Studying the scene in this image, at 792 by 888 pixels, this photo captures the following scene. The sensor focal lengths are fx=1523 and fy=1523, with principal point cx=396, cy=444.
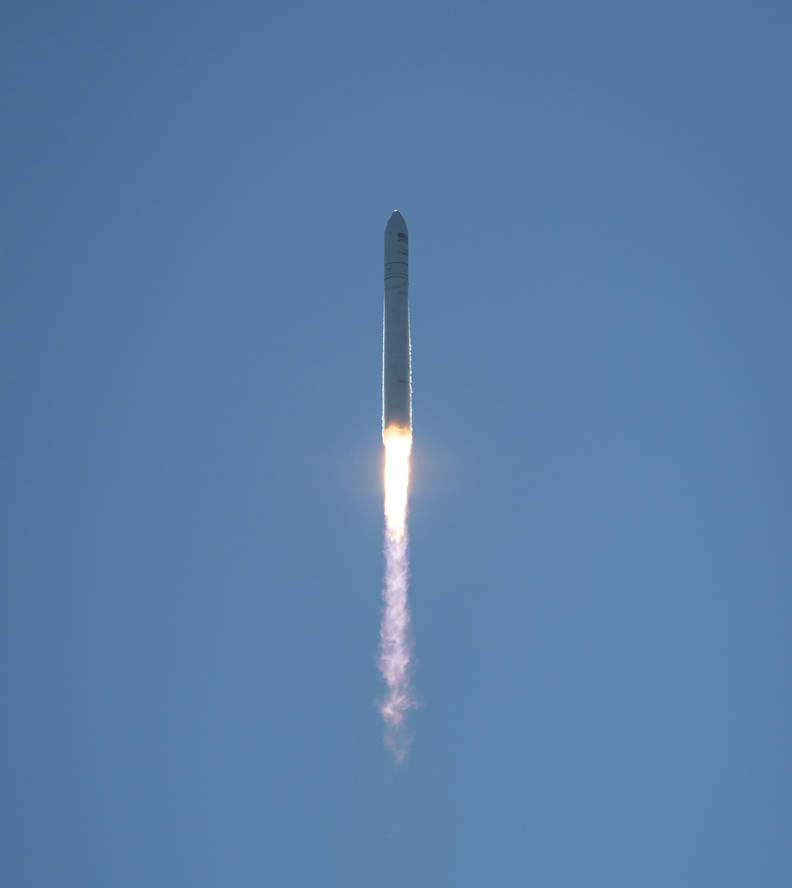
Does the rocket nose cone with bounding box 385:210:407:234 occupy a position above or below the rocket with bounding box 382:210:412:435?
above

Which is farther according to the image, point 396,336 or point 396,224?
point 396,224

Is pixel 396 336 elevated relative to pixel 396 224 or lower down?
lower down

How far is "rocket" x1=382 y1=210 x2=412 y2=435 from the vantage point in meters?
94.4

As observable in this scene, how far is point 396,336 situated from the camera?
318 feet

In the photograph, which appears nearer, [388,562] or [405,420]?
[405,420]

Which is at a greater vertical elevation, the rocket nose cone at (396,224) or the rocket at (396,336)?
the rocket nose cone at (396,224)

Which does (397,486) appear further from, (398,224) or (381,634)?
(398,224)

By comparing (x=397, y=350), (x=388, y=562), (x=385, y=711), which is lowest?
(x=385, y=711)

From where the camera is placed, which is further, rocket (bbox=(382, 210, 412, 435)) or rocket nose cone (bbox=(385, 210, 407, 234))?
rocket nose cone (bbox=(385, 210, 407, 234))

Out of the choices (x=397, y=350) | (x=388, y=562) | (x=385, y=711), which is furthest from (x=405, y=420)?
(x=385, y=711)

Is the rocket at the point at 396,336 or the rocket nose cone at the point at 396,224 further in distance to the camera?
the rocket nose cone at the point at 396,224

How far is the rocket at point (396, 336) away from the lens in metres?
94.4

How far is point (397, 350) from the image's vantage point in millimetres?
96250

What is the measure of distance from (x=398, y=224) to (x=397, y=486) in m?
17.4
